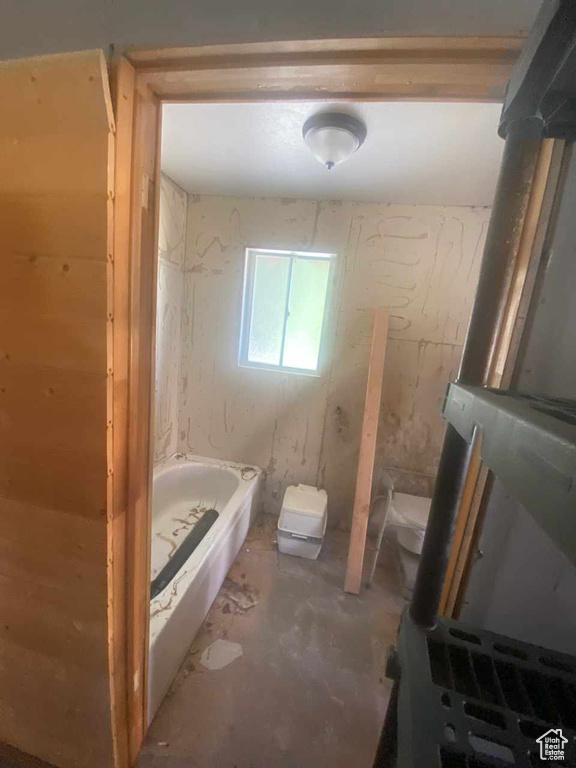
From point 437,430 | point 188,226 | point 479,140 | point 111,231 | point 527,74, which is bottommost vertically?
point 437,430

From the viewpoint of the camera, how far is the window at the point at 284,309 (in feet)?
7.44

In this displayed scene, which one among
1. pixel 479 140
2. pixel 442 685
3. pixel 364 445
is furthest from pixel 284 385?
pixel 442 685

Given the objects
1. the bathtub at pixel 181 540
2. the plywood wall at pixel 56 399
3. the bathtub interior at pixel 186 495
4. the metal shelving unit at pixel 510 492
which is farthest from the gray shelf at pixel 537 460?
the bathtub interior at pixel 186 495

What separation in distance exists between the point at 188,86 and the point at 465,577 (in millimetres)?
1273

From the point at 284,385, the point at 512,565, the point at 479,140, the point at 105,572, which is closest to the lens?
the point at 512,565

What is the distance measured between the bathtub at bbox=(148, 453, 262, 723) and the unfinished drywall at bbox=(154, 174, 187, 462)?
321 mm

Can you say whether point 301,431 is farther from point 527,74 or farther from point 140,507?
point 527,74

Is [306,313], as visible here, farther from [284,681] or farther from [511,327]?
[284,681]

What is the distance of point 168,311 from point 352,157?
1.54 metres

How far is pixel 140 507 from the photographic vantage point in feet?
2.85

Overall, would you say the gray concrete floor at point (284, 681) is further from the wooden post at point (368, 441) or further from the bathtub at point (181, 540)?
the wooden post at point (368, 441)

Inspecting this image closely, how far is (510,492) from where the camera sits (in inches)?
10.1

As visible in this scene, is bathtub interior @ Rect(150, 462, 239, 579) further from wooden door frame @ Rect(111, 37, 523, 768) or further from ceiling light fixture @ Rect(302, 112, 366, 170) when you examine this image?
ceiling light fixture @ Rect(302, 112, 366, 170)

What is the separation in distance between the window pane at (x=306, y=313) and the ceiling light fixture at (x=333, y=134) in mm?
921
